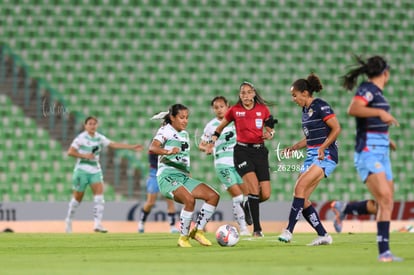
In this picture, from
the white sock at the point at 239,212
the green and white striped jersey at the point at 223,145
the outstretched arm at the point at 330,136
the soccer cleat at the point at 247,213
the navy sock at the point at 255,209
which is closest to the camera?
the outstretched arm at the point at 330,136

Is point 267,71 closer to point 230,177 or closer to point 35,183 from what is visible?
point 35,183

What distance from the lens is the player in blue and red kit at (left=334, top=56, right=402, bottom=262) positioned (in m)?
9.12

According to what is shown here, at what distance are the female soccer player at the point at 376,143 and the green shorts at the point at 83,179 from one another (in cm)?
1125

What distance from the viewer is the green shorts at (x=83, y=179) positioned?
65.5 feet

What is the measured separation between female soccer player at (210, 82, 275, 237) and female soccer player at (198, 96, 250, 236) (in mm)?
638

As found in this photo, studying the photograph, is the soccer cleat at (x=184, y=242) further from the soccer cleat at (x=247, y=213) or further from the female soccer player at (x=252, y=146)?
the soccer cleat at (x=247, y=213)

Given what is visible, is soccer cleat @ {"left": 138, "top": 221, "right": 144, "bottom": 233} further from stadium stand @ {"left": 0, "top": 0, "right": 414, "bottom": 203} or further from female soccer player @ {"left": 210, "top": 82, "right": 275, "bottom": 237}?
female soccer player @ {"left": 210, "top": 82, "right": 275, "bottom": 237}

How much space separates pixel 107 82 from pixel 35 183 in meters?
3.30

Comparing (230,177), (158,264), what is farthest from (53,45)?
(158,264)

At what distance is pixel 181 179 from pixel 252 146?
2758 millimetres

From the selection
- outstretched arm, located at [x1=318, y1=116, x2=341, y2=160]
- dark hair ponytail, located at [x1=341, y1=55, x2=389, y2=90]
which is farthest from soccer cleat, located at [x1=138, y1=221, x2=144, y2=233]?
dark hair ponytail, located at [x1=341, y1=55, x2=389, y2=90]

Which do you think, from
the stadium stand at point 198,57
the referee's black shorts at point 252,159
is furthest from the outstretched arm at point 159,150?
the stadium stand at point 198,57

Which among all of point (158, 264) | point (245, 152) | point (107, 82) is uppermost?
point (107, 82)

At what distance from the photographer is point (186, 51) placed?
82.8 feet
